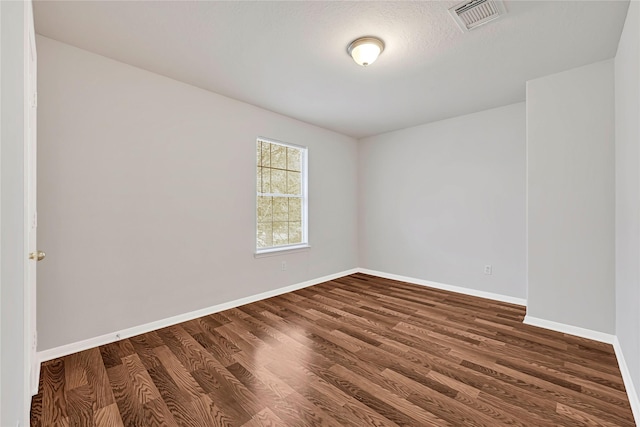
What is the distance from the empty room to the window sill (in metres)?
0.04

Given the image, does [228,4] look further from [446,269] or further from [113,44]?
[446,269]

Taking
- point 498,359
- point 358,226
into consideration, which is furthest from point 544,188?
point 358,226

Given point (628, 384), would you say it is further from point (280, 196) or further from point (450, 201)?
point (280, 196)

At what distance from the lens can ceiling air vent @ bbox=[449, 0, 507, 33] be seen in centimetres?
188

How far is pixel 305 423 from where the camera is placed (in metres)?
1.58

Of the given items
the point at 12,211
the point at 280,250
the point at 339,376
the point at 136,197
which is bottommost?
the point at 339,376

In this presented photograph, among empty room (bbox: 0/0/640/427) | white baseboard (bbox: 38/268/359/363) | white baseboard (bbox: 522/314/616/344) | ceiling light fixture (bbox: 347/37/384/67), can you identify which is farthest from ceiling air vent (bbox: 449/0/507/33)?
white baseboard (bbox: 38/268/359/363)

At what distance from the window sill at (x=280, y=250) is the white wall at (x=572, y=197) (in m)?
→ 2.91

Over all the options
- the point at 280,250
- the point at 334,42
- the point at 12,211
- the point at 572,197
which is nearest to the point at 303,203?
the point at 280,250

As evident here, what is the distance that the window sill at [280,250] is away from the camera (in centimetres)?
380

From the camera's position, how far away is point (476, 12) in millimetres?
1968

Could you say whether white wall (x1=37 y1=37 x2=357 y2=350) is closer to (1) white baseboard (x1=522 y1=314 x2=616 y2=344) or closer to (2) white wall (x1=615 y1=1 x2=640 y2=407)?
(1) white baseboard (x1=522 y1=314 x2=616 y2=344)

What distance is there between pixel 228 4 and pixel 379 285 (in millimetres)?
4024

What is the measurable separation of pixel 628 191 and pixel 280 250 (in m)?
3.54
